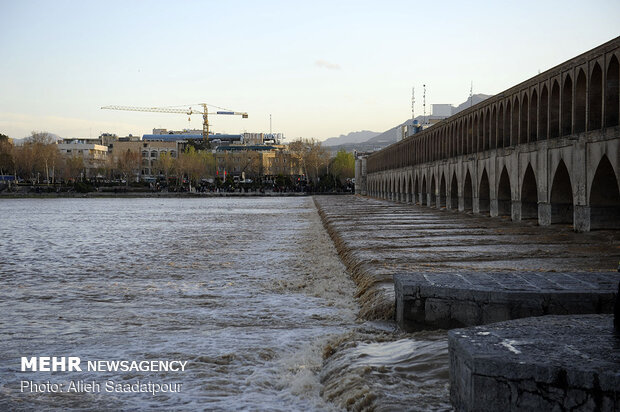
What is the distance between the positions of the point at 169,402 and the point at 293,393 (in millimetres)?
1096

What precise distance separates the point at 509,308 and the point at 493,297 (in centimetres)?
19

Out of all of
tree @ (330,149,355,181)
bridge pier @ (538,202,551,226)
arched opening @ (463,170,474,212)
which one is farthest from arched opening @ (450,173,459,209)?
tree @ (330,149,355,181)

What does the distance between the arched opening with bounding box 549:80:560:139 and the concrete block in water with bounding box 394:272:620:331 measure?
17.1 m

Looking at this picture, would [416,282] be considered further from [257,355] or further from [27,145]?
[27,145]

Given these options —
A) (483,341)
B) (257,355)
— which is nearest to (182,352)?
(257,355)

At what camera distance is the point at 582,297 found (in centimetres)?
726

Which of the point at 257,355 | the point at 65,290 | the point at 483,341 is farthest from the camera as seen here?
the point at 65,290

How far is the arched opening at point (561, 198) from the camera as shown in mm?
23359

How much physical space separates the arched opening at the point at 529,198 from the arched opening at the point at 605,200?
652 centimetres

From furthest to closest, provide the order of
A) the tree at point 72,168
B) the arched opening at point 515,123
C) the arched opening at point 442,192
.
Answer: the tree at point 72,168 < the arched opening at point 442,192 < the arched opening at point 515,123

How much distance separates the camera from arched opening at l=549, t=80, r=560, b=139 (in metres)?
24.8

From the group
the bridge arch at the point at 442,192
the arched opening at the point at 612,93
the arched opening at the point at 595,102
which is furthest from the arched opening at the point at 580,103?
the bridge arch at the point at 442,192

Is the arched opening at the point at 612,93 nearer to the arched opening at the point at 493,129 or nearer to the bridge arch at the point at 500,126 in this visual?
the bridge arch at the point at 500,126

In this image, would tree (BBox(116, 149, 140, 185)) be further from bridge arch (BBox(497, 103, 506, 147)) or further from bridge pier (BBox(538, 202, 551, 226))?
bridge pier (BBox(538, 202, 551, 226))
